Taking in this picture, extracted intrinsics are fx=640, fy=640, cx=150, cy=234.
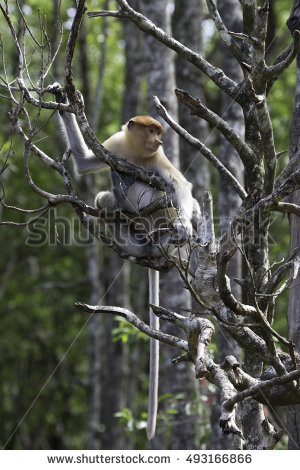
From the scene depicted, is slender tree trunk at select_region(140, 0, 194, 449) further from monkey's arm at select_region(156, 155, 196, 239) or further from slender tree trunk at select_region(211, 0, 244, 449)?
monkey's arm at select_region(156, 155, 196, 239)

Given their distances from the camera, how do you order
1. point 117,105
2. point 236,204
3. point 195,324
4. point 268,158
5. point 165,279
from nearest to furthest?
point 195,324
point 268,158
point 236,204
point 165,279
point 117,105

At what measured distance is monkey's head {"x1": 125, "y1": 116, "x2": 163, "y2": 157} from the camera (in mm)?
5547

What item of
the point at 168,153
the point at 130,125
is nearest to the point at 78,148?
the point at 130,125

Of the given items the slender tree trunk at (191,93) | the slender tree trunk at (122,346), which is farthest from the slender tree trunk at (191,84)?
the slender tree trunk at (122,346)

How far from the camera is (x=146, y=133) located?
5605mm

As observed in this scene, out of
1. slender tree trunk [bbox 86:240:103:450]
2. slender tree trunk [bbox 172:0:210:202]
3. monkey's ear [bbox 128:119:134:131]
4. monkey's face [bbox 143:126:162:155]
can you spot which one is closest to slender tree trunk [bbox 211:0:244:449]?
slender tree trunk [bbox 172:0:210:202]

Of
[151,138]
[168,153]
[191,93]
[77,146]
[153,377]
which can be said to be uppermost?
[191,93]

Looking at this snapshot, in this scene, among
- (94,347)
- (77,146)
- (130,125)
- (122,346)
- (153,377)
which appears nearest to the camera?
(153,377)

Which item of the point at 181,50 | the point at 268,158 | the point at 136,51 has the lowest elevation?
the point at 268,158

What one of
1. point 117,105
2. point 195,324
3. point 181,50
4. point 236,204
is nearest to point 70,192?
point 181,50

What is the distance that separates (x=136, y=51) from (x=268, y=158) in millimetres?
8427

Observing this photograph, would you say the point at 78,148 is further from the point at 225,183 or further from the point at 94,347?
the point at 94,347
